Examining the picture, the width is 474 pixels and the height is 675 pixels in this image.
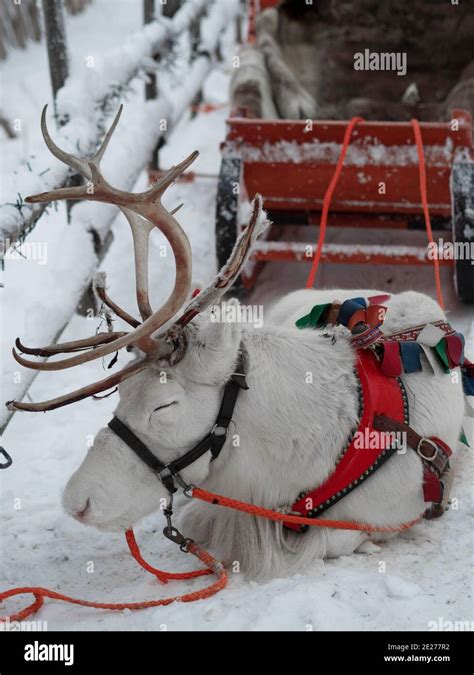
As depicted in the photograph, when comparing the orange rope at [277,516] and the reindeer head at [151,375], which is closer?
the reindeer head at [151,375]

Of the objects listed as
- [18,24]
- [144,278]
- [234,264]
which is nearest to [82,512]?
[144,278]

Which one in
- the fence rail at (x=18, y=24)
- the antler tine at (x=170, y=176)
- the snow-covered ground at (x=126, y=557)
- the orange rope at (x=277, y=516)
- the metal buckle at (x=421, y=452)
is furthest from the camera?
the fence rail at (x=18, y=24)

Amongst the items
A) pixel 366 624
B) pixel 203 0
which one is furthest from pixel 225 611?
pixel 203 0

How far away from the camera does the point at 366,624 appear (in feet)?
8.18

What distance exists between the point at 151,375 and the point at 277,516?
0.68 meters

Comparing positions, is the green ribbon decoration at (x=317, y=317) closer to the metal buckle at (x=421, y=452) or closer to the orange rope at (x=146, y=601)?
the metal buckle at (x=421, y=452)

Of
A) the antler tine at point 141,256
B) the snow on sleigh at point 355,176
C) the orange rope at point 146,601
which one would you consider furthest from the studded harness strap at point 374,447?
the snow on sleigh at point 355,176

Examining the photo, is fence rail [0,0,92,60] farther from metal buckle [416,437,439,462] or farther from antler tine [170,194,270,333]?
metal buckle [416,437,439,462]

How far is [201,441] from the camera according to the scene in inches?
107

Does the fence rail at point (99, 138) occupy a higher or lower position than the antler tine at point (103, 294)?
higher

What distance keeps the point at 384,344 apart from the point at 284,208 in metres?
2.78

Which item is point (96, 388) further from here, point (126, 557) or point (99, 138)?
point (99, 138)

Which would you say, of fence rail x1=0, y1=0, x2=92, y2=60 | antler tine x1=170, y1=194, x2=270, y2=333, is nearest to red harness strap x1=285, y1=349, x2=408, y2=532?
antler tine x1=170, y1=194, x2=270, y2=333

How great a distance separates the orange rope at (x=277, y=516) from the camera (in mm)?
2799
